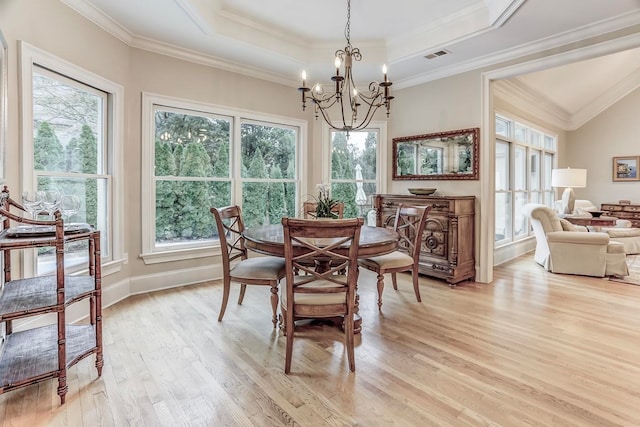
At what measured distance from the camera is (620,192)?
7723mm

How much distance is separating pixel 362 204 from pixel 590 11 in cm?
336

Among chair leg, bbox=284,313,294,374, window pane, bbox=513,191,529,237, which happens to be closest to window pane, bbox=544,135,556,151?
window pane, bbox=513,191,529,237

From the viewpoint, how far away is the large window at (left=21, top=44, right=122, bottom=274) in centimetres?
250

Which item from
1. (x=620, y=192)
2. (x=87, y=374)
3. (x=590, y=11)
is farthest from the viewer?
(x=620, y=192)

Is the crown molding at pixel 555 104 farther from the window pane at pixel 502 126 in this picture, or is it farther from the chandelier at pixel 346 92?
the chandelier at pixel 346 92

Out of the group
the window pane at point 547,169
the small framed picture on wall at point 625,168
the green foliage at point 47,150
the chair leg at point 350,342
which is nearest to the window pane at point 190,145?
the green foliage at point 47,150

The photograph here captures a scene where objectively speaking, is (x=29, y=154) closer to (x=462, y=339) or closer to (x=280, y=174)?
(x=280, y=174)

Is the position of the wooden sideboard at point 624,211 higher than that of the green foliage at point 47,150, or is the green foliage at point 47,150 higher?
the green foliage at point 47,150

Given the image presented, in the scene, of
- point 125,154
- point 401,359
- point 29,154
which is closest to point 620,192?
point 401,359

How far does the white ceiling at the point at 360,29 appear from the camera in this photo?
309 centimetres

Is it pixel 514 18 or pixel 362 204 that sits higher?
pixel 514 18

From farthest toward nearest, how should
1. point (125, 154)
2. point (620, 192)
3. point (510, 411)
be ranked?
point (620, 192) → point (125, 154) → point (510, 411)

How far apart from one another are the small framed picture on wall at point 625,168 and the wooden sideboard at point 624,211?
0.63 m

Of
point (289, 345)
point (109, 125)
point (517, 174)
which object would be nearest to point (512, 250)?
point (517, 174)
